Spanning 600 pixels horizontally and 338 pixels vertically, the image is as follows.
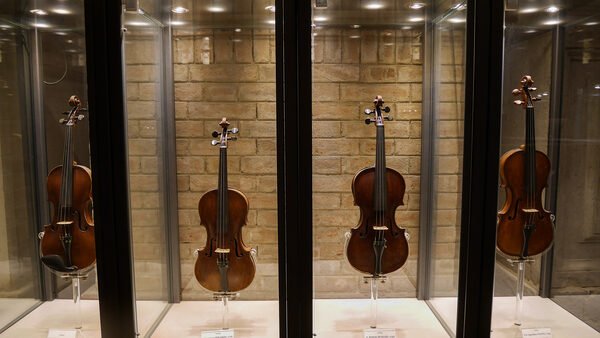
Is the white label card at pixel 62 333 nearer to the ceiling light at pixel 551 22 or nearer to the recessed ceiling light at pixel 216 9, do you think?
the recessed ceiling light at pixel 216 9

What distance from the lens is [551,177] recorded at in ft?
6.97

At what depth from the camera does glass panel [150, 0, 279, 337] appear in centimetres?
180

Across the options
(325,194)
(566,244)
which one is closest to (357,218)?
(325,194)

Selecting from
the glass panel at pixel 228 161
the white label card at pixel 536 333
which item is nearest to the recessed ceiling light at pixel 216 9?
the glass panel at pixel 228 161

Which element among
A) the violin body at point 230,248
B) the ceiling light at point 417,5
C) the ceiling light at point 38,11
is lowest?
the violin body at point 230,248

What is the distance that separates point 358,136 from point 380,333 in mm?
823

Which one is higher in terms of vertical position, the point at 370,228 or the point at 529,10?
the point at 529,10

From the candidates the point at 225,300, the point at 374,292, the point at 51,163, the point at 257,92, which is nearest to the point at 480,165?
the point at 374,292

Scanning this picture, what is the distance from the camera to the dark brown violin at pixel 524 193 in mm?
1826

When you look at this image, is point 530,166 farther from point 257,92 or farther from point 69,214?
point 69,214

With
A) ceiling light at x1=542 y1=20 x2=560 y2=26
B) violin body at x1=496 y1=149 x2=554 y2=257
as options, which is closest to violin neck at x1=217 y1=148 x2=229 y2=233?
violin body at x1=496 y1=149 x2=554 y2=257

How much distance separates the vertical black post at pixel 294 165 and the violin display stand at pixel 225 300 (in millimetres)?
206

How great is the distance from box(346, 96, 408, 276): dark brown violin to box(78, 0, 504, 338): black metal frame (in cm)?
19

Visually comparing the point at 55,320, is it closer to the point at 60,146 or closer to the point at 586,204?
the point at 60,146
